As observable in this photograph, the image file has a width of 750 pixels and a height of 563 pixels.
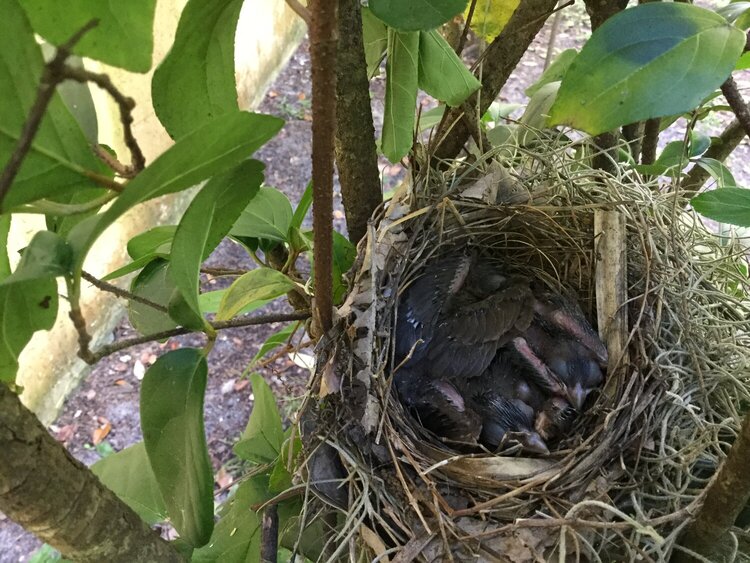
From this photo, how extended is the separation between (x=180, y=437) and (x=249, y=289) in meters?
0.18

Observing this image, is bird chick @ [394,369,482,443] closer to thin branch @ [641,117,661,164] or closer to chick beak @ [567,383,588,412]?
chick beak @ [567,383,588,412]

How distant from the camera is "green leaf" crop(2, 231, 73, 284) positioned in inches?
12.1

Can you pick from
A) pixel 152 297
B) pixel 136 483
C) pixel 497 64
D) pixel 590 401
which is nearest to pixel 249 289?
pixel 152 297

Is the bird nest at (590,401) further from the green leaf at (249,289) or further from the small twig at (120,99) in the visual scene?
the small twig at (120,99)

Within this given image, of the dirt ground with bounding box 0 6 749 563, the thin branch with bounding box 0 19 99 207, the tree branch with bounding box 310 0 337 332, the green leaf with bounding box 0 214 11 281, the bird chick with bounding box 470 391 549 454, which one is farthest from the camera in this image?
the dirt ground with bounding box 0 6 749 563

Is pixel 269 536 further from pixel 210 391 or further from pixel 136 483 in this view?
pixel 210 391

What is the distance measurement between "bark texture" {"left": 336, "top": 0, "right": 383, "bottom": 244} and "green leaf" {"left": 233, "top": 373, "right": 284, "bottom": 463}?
252 mm

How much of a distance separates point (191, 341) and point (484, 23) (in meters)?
1.37

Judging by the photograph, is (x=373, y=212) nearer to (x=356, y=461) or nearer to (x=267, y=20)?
(x=356, y=461)

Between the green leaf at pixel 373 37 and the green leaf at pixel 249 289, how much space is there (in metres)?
0.30

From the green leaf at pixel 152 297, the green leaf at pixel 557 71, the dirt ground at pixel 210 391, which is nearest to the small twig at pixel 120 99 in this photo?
the green leaf at pixel 152 297

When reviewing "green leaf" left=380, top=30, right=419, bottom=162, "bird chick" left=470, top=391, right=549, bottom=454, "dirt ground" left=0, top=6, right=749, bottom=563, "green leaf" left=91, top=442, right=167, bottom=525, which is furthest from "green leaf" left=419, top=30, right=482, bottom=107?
"dirt ground" left=0, top=6, right=749, bottom=563

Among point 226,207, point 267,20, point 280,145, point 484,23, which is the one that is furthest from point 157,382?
point 267,20

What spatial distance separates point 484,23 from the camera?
0.79m
